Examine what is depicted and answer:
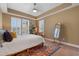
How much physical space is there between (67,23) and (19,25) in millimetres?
905

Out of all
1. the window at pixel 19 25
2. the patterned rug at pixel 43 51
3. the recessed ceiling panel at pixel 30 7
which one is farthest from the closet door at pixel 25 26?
the patterned rug at pixel 43 51

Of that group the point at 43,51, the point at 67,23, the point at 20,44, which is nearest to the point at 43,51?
the point at 43,51

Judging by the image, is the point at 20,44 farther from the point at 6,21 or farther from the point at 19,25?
the point at 6,21

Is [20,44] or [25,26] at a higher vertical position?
[25,26]

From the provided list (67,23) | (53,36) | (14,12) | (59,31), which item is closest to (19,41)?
(14,12)

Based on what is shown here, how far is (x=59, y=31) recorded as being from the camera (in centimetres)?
192

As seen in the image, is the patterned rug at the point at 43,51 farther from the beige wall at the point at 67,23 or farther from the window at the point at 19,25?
the window at the point at 19,25

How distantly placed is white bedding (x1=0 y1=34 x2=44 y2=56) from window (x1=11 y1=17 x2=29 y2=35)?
0.11 meters

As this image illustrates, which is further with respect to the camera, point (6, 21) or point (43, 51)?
point (43, 51)

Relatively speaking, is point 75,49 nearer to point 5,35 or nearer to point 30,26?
point 30,26

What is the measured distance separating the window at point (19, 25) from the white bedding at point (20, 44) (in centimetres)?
11

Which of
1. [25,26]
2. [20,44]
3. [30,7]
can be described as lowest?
[20,44]

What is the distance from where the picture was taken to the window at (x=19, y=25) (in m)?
1.77

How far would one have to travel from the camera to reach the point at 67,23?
6.08 ft
